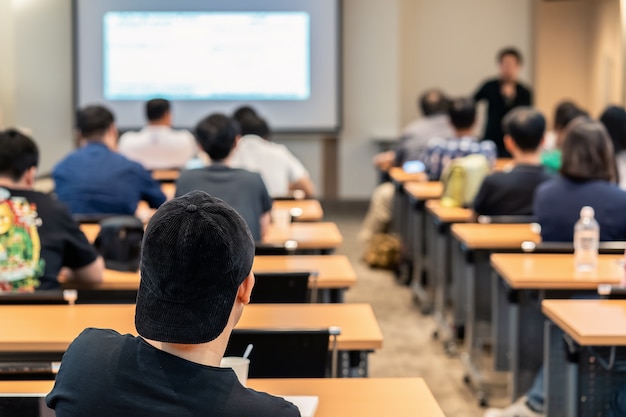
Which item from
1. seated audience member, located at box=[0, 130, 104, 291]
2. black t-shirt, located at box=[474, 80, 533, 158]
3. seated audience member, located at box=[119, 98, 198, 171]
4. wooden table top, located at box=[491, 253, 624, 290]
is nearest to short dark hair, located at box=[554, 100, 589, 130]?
black t-shirt, located at box=[474, 80, 533, 158]

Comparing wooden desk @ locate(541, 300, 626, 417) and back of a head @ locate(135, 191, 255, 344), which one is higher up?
back of a head @ locate(135, 191, 255, 344)

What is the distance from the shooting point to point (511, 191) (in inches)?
230

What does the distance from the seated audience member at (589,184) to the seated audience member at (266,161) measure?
2.29 meters

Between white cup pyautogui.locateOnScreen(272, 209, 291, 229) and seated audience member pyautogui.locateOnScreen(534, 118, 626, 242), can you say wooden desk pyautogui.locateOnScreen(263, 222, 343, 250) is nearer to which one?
white cup pyautogui.locateOnScreen(272, 209, 291, 229)

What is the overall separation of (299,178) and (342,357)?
3528mm

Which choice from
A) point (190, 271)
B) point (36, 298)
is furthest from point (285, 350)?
point (190, 271)

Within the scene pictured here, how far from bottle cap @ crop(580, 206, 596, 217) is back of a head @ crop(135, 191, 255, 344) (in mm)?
3051

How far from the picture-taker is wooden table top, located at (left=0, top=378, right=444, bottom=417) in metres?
2.53

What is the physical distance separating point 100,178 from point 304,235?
1.24 meters

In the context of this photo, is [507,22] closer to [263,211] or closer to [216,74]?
[216,74]

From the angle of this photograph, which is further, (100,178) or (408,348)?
(408,348)

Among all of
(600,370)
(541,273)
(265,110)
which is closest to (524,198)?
(541,273)

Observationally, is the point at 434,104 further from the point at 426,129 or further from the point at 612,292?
the point at 612,292

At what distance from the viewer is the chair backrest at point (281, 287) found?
3883 mm
